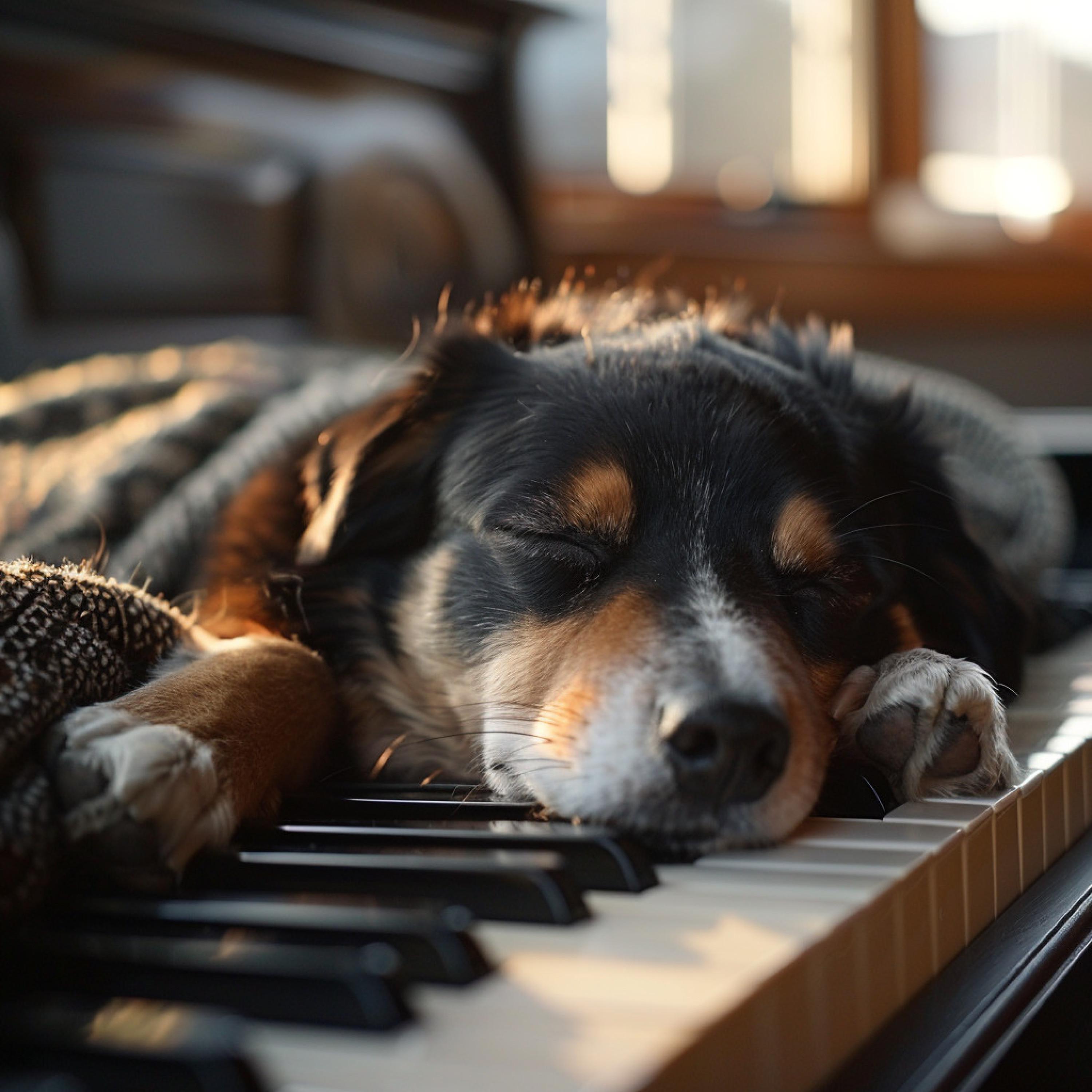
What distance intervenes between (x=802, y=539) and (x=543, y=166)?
3.22 m

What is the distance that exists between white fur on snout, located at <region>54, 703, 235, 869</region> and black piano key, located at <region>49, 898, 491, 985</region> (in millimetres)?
53

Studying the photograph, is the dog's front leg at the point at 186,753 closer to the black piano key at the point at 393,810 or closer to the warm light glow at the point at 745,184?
the black piano key at the point at 393,810

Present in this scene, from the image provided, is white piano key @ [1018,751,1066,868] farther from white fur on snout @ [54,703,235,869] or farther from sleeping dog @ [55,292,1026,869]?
white fur on snout @ [54,703,235,869]

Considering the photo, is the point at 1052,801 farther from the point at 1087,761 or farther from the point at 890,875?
the point at 890,875

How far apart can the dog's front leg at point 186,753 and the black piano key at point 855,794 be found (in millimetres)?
478

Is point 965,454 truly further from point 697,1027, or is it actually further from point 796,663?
point 697,1027

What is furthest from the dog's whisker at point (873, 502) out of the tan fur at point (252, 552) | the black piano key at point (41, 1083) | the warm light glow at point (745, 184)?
the warm light glow at point (745, 184)

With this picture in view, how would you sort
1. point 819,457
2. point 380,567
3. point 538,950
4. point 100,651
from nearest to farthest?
point 538,950, point 100,651, point 819,457, point 380,567

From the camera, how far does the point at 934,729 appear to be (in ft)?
3.63

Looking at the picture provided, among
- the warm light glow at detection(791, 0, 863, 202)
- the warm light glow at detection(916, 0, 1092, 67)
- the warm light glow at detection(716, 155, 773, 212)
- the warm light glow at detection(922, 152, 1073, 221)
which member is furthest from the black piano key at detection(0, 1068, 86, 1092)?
the warm light glow at detection(916, 0, 1092, 67)

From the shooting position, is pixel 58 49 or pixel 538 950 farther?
pixel 58 49

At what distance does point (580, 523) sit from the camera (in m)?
1.26

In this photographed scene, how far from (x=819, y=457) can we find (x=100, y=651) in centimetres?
78

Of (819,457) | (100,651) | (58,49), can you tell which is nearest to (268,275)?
(58,49)
